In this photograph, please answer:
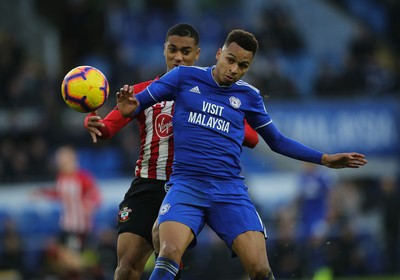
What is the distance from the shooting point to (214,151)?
747cm

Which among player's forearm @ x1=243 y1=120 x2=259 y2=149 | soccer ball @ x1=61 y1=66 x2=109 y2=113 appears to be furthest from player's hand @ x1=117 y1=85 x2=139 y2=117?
player's forearm @ x1=243 y1=120 x2=259 y2=149

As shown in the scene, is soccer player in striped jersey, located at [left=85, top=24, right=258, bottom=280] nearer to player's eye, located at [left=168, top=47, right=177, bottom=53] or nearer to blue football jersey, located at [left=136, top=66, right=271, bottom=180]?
player's eye, located at [left=168, top=47, right=177, bottom=53]

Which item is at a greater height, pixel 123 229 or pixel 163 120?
pixel 163 120

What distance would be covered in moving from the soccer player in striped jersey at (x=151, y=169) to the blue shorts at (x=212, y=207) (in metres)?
0.71

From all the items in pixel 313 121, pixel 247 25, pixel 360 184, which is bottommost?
pixel 360 184

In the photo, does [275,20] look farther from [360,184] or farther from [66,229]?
[66,229]

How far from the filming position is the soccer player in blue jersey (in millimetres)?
7312

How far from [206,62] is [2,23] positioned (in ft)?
19.2

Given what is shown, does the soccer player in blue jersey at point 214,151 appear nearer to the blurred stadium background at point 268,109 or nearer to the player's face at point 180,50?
the player's face at point 180,50

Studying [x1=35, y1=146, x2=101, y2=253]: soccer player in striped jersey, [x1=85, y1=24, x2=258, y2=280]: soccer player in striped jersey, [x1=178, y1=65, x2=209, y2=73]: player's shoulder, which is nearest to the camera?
[x1=178, y1=65, x2=209, y2=73]: player's shoulder

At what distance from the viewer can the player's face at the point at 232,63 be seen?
7.43 meters

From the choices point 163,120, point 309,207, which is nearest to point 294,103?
point 309,207

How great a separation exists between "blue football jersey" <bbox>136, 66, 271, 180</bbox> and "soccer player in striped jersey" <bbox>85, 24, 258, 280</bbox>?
1.85 feet

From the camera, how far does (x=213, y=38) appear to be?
2052 centimetres
